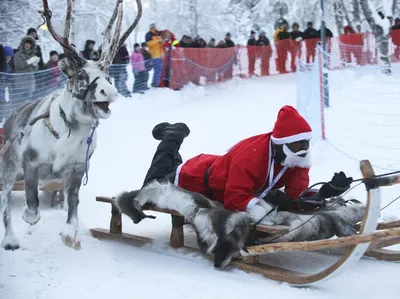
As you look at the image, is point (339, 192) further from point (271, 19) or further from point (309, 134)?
point (271, 19)

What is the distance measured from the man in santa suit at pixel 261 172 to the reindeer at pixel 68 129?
0.71 m

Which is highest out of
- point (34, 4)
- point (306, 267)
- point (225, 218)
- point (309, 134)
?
point (34, 4)

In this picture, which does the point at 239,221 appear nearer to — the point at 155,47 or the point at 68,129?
the point at 68,129

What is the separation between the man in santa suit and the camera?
4.49 m

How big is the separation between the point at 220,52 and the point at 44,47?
12.6 meters

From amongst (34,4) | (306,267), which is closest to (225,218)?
(306,267)

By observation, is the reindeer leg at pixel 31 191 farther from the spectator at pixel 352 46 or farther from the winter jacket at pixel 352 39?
the winter jacket at pixel 352 39

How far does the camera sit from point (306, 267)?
458cm

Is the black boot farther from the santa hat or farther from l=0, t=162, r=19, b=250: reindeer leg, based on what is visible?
l=0, t=162, r=19, b=250: reindeer leg

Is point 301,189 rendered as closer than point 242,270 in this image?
No

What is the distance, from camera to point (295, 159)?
465 centimetres

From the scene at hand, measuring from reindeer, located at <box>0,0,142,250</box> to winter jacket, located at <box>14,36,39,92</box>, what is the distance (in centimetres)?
571

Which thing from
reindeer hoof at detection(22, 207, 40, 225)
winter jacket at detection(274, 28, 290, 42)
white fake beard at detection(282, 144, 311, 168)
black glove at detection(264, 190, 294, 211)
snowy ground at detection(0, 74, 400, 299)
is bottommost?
snowy ground at detection(0, 74, 400, 299)

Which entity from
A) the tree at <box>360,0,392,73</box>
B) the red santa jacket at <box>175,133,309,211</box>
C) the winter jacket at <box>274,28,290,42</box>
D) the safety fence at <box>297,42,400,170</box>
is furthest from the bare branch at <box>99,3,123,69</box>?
the winter jacket at <box>274,28,290,42</box>
